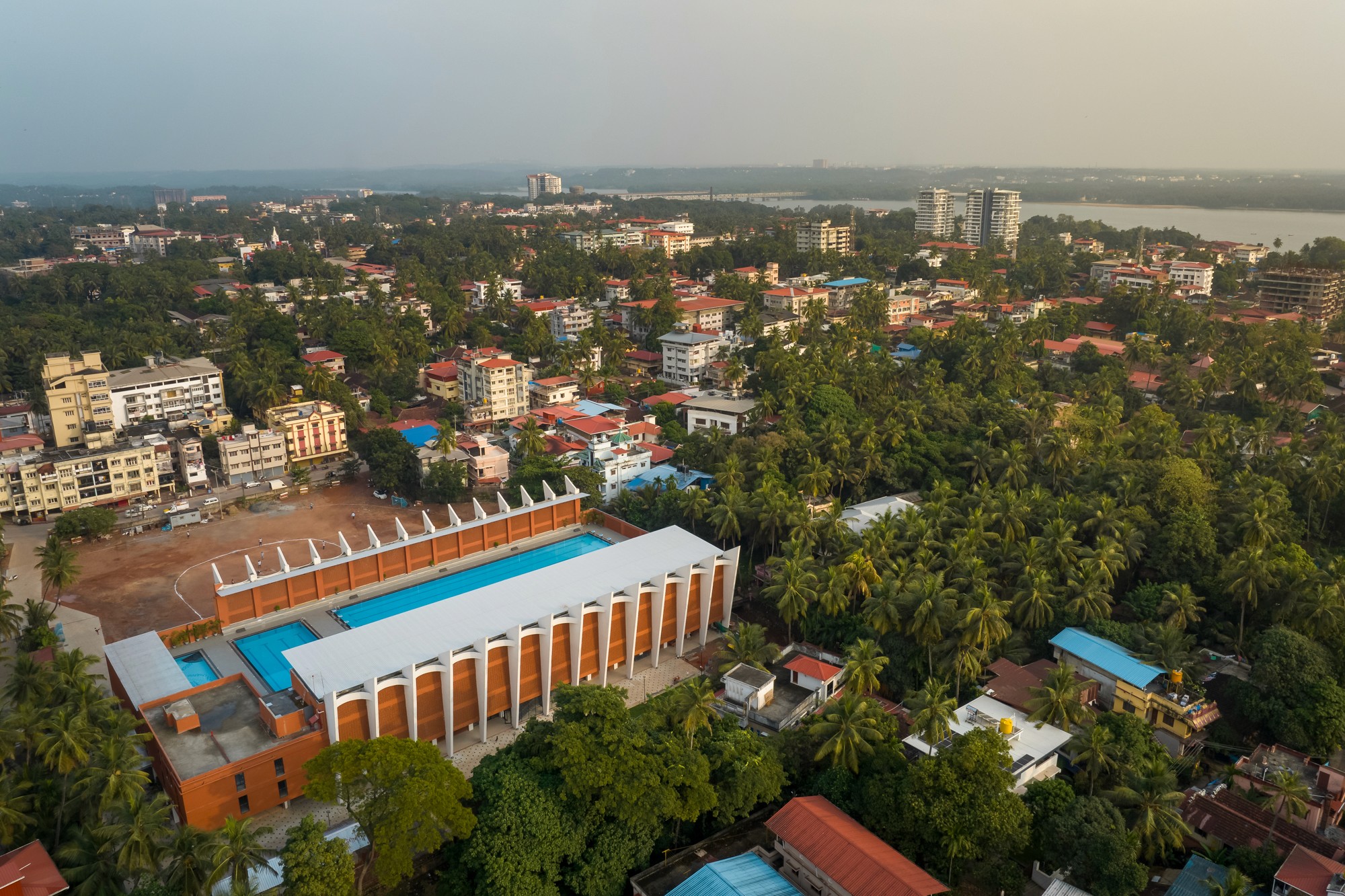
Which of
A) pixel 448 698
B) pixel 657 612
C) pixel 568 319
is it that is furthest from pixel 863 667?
pixel 568 319

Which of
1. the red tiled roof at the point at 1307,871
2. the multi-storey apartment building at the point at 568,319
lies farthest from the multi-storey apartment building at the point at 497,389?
the red tiled roof at the point at 1307,871

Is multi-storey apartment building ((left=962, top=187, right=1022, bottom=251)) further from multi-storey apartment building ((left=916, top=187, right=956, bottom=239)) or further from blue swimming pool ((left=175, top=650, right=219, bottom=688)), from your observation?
blue swimming pool ((left=175, top=650, right=219, bottom=688))

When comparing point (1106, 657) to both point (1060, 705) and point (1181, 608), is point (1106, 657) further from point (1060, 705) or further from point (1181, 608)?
point (1060, 705)

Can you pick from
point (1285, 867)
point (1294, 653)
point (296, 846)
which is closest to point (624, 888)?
point (296, 846)

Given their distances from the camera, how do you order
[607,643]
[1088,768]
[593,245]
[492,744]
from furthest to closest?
[593,245], [607,643], [492,744], [1088,768]

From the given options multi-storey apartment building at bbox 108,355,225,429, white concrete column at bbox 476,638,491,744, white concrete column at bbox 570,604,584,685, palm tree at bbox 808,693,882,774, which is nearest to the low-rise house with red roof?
multi-storey apartment building at bbox 108,355,225,429

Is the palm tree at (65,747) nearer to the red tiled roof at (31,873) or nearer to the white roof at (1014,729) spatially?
the red tiled roof at (31,873)

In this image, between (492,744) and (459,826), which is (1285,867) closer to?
(459,826)
